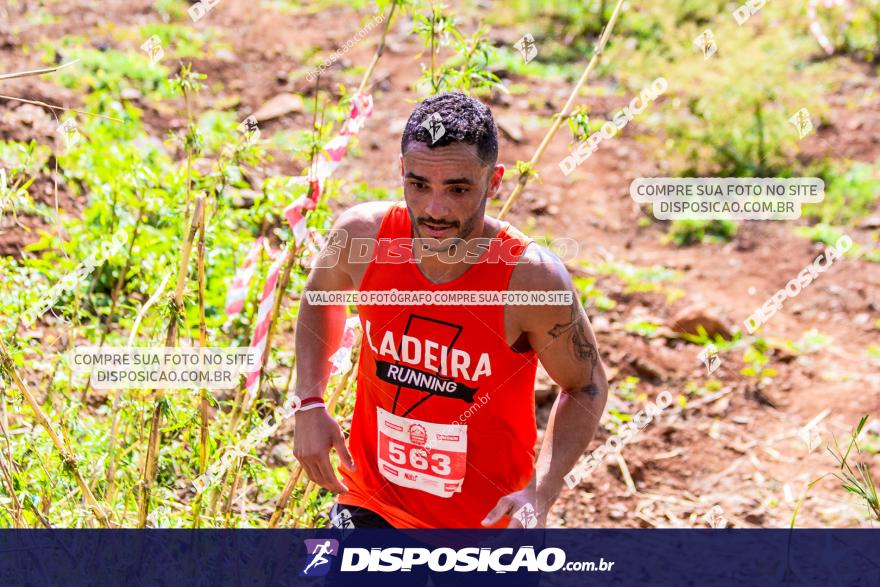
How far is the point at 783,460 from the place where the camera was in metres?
5.01

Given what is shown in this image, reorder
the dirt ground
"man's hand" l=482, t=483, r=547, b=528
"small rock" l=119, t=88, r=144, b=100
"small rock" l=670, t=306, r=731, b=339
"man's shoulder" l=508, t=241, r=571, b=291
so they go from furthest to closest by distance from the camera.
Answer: "small rock" l=119, t=88, r=144, b=100, "small rock" l=670, t=306, r=731, b=339, the dirt ground, "man's shoulder" l=508, t=241, r=571, b=291, "man's hand" l=482, t=483, r=547, b=528

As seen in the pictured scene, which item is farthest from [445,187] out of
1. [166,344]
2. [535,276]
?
[166,344]

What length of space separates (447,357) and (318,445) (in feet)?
1.30

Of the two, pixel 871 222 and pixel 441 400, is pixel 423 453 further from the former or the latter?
pixel 871 222

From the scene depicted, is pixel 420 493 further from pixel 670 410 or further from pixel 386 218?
pixel 670 410

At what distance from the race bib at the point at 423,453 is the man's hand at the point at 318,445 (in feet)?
0.40

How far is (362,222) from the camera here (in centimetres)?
279

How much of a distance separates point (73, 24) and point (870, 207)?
6634mm

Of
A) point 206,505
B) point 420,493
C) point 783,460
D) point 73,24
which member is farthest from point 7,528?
point 73,24

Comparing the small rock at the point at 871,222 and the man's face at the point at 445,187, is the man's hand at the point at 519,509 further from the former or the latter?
the small rock at the point at 871,222

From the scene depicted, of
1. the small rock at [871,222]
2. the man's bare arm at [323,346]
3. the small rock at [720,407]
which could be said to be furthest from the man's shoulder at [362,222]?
the small rock at [871,222]

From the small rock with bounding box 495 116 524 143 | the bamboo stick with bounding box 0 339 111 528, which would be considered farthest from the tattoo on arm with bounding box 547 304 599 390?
the small rock with bounding box 495 116 524 143

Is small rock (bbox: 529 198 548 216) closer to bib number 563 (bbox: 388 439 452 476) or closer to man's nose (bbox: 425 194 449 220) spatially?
bib number 563 (bbox: 388 439 452 476)

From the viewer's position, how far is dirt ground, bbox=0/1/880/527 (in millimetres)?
4797
